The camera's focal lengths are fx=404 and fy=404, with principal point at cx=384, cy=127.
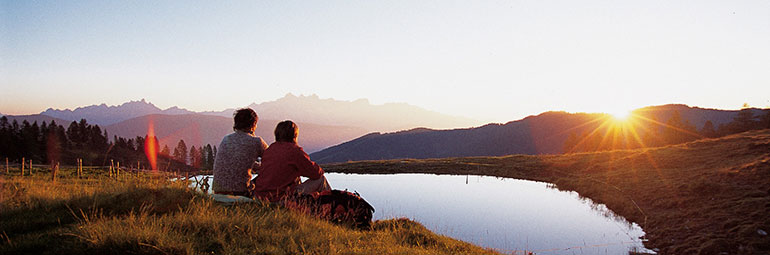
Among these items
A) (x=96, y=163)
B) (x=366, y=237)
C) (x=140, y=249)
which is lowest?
(x=96, y=163)

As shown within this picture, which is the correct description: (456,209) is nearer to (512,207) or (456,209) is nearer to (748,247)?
(512,207)

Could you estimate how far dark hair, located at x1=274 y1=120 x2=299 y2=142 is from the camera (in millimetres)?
7504

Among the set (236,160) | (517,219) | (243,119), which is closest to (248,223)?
(236,160)

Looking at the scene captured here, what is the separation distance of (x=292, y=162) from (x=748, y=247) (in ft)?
39.4

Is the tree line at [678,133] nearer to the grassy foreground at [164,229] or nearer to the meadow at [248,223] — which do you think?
the meadow at [248,223]

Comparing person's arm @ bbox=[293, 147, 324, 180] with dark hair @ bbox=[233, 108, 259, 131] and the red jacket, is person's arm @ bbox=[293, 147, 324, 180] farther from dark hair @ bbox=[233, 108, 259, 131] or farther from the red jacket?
dark hair @ bbox=[233, 108, 259, 131]

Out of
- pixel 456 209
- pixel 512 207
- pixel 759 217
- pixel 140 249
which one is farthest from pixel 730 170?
pixel 140 249

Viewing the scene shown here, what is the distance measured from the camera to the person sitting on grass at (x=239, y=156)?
794cm

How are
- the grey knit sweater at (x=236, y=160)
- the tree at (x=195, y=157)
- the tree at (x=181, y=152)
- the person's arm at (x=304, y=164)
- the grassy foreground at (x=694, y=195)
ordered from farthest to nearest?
the tree at (x=181, y=152)
the tree at (x=195, y=157)
the grassy foreground at (x=694, y=195)
the grey knit sweater at (x=236, y=160)
the person's arm at (x=304, y=164)

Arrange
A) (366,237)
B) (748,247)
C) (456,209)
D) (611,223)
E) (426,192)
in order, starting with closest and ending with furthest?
(366,237) < (748,247) < (611,223) < (456,209) < (426,192)

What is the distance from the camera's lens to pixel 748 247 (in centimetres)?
1067

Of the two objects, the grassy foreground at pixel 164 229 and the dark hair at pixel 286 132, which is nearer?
the grassy foreground at pixel 164 229

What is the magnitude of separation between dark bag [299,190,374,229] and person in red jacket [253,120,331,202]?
245mm

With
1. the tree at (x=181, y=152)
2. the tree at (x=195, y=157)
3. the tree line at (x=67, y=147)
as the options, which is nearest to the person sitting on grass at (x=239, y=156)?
the tree line at (x=67, y=147)
